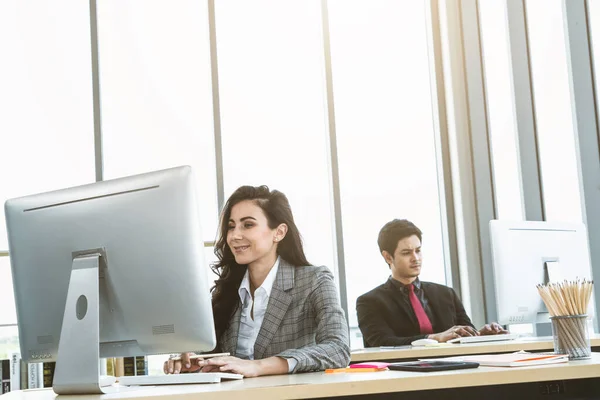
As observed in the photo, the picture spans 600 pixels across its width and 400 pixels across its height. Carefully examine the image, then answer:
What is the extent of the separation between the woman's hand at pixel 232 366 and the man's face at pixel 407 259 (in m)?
1.96

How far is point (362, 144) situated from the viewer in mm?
4680

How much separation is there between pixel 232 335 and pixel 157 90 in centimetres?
228

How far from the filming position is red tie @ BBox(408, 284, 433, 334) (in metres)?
3.72

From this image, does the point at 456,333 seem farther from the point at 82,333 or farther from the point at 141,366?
the point at 82,333

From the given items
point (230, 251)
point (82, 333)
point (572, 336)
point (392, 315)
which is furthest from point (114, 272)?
point (392, 315)

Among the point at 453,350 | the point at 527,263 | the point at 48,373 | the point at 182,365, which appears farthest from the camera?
the point at 48,373

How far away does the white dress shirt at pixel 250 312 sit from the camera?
8.20 feet

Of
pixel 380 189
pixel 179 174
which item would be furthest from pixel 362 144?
pixel 179 174

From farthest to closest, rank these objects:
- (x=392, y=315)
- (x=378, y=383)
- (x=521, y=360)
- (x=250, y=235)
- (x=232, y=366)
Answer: (x=392, y=315) < (x=250, y=235) < (x=232, y=366) < (x=521, y=360) < (x=378, y=383)

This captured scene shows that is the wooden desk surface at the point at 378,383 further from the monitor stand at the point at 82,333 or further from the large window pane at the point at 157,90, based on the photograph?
the large window pane at the point at 157,90

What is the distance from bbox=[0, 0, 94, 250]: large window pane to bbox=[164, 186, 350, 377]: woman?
1.91m

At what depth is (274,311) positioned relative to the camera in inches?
96.7

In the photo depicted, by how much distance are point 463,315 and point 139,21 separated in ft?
8.45

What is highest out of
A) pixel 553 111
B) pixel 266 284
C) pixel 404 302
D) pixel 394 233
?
pixel 553 111
